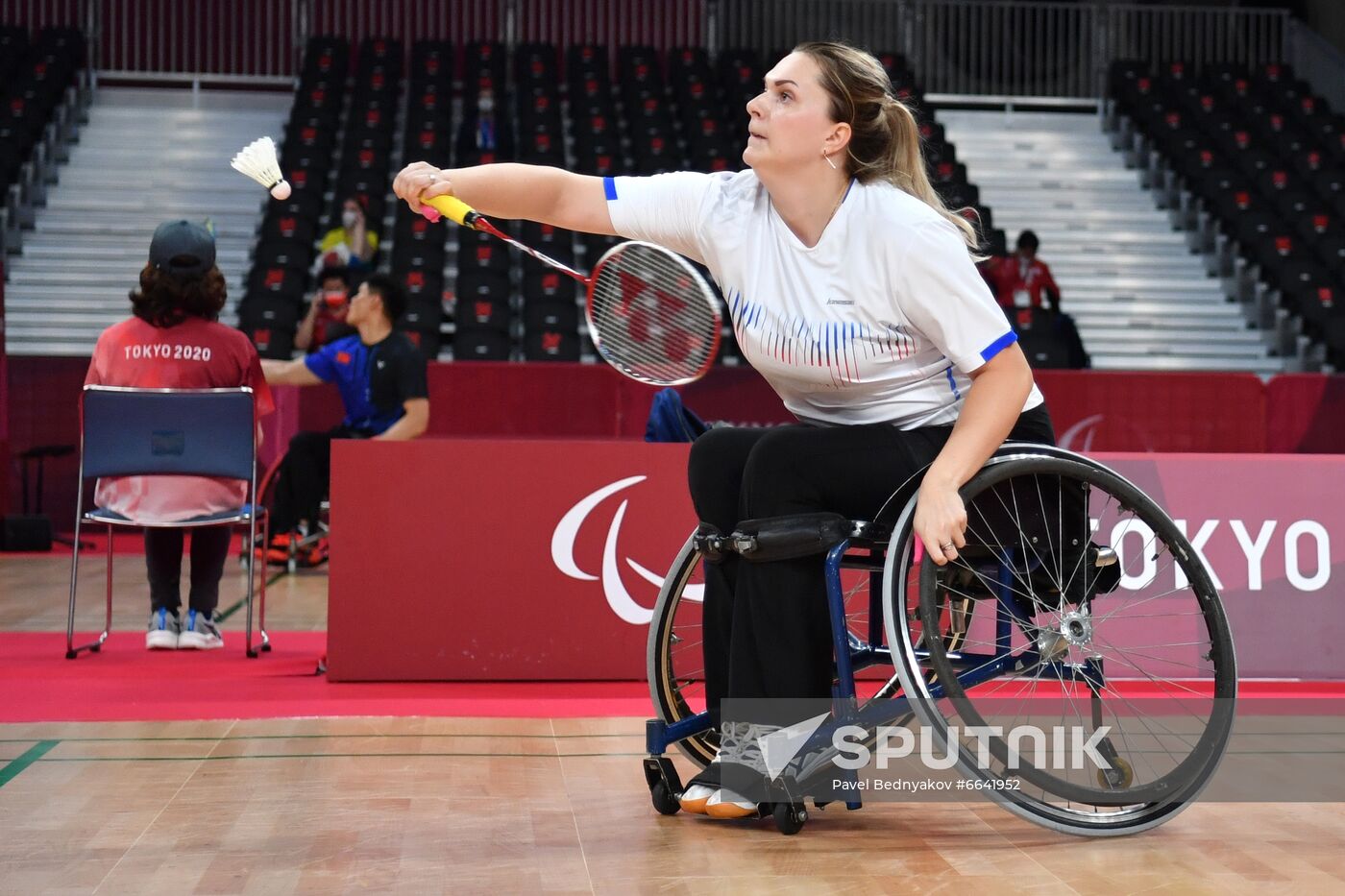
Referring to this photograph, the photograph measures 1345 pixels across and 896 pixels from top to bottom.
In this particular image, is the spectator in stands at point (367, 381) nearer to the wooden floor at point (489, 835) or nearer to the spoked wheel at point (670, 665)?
the wooden floor at point (489, 835)

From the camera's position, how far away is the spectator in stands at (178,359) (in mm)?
4262

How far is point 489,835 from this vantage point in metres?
2.05

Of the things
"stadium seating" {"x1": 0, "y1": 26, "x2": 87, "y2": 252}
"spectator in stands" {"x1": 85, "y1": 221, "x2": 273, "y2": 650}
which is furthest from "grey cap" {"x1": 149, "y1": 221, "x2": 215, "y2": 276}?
"stadium seating" {"x1": 0, "y1": 26, "x2": 87, "y2": 252}

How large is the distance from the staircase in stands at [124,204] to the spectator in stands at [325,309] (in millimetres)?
2594

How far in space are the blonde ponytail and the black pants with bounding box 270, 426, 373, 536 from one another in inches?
160

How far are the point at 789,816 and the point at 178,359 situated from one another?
9.46 ft

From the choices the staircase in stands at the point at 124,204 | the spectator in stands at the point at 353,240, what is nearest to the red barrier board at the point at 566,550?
the spectator in stands at the point at 353,240

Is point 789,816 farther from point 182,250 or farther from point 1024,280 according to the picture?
point 1024,280

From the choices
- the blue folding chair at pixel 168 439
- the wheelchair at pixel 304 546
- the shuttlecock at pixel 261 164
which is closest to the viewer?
the shuttlecock at pixel 261 164

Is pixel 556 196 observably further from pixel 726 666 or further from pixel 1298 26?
pixel 1298 26

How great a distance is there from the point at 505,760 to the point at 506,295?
25.6 ft

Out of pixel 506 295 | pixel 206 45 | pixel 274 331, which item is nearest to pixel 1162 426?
pixel 506 295

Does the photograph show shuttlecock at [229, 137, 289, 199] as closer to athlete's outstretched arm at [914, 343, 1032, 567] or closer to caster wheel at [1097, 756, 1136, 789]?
athlete's outstretched arm at [914, 343, 1032, 567]

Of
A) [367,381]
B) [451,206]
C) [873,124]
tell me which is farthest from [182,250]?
[873,124]
